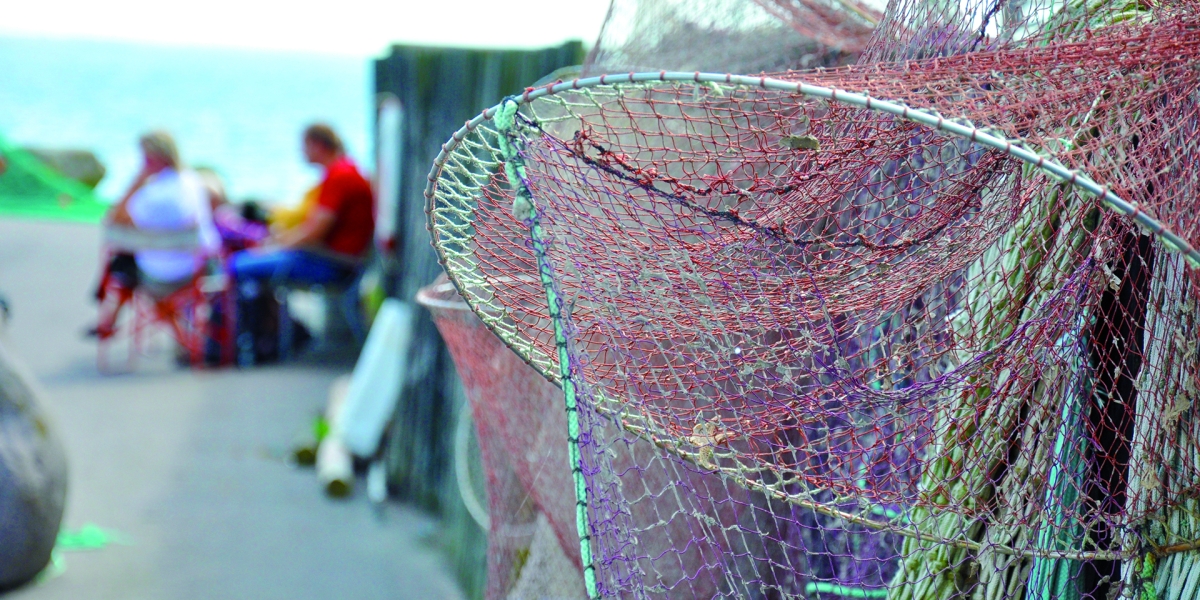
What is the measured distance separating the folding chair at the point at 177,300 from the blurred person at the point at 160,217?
0.03 m

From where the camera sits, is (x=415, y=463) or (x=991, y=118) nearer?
(x=991, y=118)

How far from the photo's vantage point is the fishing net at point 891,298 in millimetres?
1938

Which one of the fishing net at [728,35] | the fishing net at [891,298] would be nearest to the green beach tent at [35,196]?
the fishing net at [728,35]

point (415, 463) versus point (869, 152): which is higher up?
point (869, 152)

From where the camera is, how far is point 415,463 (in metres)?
5.49

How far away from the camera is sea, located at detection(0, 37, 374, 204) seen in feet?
110

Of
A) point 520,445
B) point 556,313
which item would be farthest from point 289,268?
point 556,313

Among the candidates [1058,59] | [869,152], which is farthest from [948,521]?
[1058,59]

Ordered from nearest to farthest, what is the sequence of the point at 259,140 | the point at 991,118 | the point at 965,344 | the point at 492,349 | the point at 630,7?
1. the point at 991,118
2. the point at 965,344
3. the point at 492,349
4. the point at 630,7
5. the point at 259,140

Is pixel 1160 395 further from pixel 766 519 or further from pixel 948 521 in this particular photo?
pixel 766 519

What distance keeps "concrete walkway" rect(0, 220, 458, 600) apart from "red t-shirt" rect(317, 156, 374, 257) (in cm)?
111

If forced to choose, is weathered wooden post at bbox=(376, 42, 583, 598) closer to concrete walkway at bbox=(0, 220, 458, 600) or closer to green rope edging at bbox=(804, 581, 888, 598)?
concrete walkway at bbox=(0, 220, 458, 600)

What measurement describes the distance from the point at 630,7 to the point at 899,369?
4.67ft

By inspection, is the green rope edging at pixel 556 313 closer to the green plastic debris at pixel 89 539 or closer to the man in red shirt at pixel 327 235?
the green plastic debris at pixel 89 539
